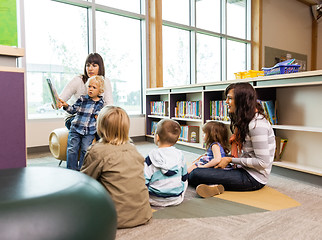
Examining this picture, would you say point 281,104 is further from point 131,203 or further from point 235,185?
point 131,203

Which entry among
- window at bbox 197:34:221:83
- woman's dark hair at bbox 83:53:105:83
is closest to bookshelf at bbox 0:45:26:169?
woman's dark hair at bbox 83:53:105:83

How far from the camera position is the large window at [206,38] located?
5879 mm

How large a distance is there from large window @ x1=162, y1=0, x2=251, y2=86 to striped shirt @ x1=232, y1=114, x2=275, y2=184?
3787mm

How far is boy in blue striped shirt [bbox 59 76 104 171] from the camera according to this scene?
2.54m

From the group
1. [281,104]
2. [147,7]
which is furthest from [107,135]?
[147,7]

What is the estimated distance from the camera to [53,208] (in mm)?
764

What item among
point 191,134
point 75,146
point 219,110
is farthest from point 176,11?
point 75,146

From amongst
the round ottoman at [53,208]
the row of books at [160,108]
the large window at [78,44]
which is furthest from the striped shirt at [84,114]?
the row of books at [160,108]

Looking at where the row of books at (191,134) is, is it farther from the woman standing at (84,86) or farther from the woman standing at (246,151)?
the woman standing at (246,151)

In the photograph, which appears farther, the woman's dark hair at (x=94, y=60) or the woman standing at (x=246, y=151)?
the woman's dark hair at (x=94, y=60)

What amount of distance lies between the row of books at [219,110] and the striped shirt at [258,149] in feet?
4.51

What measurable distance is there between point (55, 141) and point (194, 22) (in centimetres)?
441

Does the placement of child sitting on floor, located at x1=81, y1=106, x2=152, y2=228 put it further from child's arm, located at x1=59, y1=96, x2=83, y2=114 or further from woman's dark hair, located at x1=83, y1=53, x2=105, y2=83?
woman's dark hair, located at x1=83, y1=53, x2=105, y2=83

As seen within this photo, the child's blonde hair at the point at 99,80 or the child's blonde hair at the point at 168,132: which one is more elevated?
the child's blonde hair at the point at 99,80
